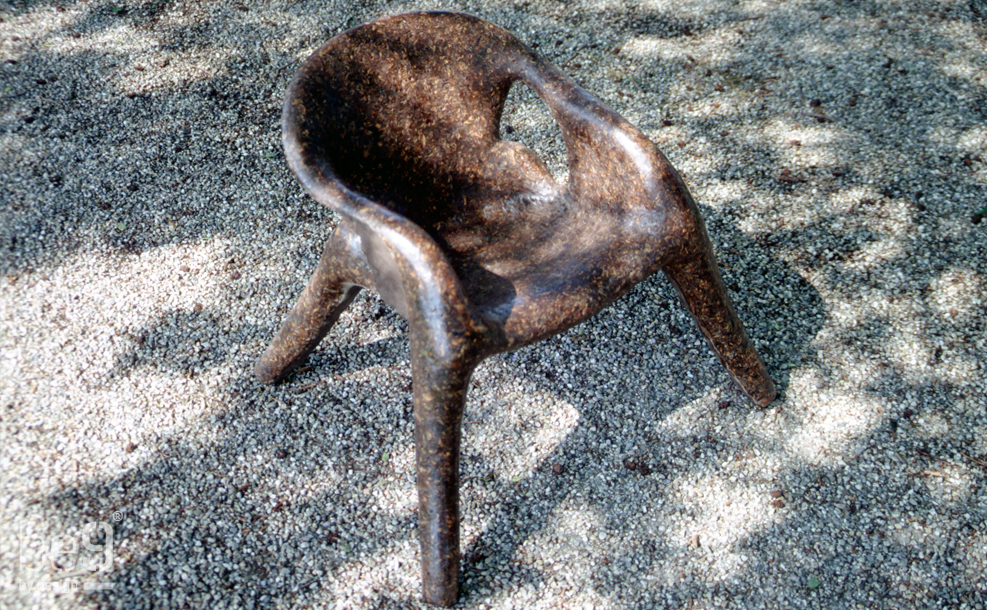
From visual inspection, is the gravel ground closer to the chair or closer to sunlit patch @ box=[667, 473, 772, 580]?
sunlit patch @ box=[667, 473, 772, 580]

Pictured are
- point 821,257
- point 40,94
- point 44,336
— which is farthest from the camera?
point 40,94

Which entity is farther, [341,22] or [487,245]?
[341,22]

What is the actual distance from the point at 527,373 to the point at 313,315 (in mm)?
779

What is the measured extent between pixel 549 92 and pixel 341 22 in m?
2.41

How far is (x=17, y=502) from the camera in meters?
2.16

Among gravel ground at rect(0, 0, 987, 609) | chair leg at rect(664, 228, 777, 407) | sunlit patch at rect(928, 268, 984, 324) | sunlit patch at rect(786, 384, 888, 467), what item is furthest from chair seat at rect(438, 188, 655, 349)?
sunlit patch at rect(928, 268, 984, 324)

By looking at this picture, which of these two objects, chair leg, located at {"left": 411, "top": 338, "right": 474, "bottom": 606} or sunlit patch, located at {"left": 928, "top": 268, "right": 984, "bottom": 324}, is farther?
sunlit patch, located at {"left": 928, "top": 268, "right": 984, "bottom": 324}

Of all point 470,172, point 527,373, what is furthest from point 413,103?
point 527,373

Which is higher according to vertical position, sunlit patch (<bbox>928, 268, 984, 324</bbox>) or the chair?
the chair

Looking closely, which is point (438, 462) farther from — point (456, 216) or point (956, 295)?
point (956, 295)

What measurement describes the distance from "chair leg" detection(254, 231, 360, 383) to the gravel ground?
0.42 ft

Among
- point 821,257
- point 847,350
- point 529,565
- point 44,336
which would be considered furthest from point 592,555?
point 44,336

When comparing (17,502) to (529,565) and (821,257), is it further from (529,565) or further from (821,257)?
(821,257)

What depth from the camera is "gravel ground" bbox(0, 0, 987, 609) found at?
2.10 meters
